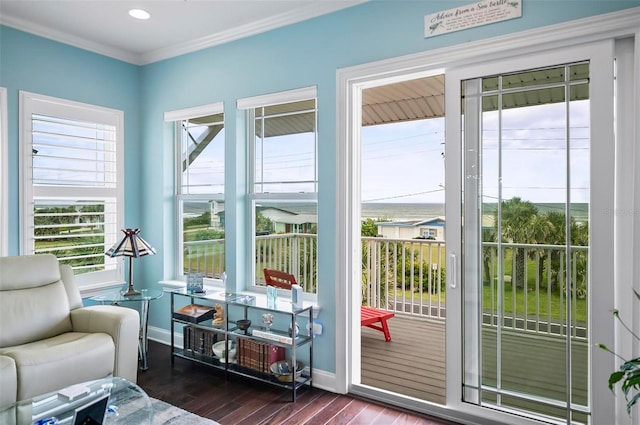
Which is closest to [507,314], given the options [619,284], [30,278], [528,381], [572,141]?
[528,381]

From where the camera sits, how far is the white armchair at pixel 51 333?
2451 millimetres

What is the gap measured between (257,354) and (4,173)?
242 cm

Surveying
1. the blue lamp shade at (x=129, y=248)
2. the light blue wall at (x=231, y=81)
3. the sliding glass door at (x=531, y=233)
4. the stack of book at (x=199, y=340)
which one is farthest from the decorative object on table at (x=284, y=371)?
the blue lamp shade at (x=129, y=248)

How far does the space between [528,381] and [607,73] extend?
1743 mm

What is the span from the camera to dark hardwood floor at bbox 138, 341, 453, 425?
2.63 metres

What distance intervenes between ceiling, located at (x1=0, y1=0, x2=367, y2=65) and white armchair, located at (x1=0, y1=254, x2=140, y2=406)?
1.87m

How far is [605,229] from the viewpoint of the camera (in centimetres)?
219

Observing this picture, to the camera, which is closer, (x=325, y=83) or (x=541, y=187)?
(x=541, y=187)

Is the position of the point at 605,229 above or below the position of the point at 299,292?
above

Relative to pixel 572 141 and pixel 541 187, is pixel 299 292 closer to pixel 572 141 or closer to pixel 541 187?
pixel 541 187

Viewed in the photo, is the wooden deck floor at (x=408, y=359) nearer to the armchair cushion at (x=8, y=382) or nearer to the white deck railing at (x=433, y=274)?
the white deck railing at (x=433, y=274)

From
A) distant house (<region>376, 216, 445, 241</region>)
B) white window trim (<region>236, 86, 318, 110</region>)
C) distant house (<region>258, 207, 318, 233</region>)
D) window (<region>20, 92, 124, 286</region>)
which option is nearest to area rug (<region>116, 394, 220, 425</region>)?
distant house (<region>258, 207, 318, 233</region>)

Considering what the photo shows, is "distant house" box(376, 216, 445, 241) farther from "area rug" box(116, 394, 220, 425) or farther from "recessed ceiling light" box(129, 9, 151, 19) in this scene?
"recessed ceiling light" box(129, 9, 151, 19)

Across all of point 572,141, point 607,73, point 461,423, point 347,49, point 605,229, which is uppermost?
point 347,49
